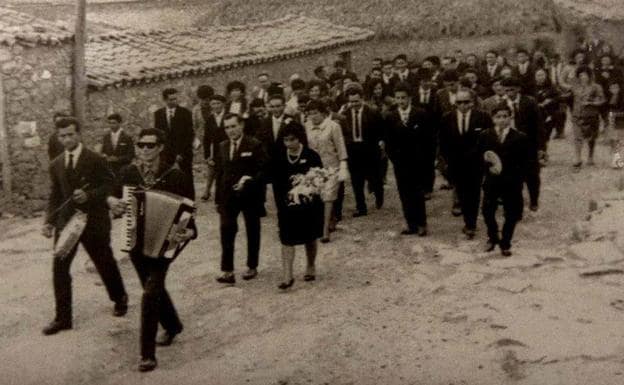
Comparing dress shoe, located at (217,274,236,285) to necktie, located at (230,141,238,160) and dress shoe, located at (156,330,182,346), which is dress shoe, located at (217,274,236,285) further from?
dress shoe, located at (156,330,182,346)

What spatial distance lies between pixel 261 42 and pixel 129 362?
12.2 metres

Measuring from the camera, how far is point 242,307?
25.3 ft

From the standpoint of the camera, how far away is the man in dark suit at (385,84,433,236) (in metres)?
A: 9.78

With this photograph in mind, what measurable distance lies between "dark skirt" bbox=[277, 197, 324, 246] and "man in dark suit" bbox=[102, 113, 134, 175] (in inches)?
122

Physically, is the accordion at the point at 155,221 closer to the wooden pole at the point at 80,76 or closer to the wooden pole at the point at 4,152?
the wooden pole at the point at 4,152

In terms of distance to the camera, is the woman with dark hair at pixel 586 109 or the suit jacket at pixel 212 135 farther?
the woman with dark hair at pixel 586 109

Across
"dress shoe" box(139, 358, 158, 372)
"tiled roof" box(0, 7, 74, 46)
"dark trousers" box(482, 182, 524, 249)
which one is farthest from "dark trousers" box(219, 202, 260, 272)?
"tiled roof" box(0, 7, 74, 46)

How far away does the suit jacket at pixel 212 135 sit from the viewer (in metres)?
10.7

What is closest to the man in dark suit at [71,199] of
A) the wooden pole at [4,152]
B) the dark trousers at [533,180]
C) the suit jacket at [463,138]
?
the suit jacket at [463,138]

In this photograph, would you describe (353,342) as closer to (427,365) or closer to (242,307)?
(427,365)

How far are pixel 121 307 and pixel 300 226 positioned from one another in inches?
69.1

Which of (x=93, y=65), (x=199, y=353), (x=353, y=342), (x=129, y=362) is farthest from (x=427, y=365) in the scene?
(x=93, y=65)

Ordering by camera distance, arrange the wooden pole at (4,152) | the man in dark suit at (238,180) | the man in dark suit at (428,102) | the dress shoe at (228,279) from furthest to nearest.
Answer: the man in dark suit at (428,102) → the wooden pole at (4,152) → the dress shoe at (228,279) → the man in dark suit at (238,180)

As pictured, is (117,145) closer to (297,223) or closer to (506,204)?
(297,223)
